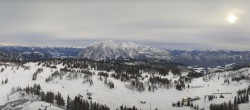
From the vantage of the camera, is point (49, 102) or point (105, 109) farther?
point (105, 109)

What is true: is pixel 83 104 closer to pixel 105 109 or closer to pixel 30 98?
pixel 105 109

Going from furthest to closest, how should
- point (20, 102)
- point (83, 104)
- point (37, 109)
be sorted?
point (83, 104) < point (20, 102) < point (37, 109)

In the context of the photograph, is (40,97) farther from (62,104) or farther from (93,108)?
(93,108)

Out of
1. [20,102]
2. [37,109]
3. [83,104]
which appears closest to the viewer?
[37,109]

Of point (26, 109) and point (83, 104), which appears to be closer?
point (26, 109)

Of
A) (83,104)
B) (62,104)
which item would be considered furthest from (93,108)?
(62,104)

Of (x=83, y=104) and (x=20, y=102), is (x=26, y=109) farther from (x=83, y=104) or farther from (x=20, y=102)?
(x=83, y=104)

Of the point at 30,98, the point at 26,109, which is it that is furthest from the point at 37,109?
the point at 30,98

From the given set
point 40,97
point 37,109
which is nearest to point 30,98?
point 40,97
